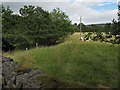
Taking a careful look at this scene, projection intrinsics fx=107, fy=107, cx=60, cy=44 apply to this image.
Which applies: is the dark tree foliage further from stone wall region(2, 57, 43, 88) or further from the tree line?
stone wall region(2, 57, 43, 88)

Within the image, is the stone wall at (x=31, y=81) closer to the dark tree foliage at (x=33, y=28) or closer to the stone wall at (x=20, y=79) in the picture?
the stone wall at (x=20, y=79)

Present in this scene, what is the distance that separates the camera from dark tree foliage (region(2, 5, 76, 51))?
18297mm

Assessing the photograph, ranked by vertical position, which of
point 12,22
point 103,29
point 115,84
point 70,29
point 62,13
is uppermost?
point 62,13

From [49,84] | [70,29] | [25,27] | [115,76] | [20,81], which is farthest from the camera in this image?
[70,29]

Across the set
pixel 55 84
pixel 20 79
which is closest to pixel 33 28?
pixel 20 79

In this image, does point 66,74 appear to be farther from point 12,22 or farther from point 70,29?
point 12,22

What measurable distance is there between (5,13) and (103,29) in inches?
855

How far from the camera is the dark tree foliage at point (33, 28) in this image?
1830 centimetres

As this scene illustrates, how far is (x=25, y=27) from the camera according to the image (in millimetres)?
18656

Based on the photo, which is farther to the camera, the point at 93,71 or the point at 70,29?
the point at 70,29

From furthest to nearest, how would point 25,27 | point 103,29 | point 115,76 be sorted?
point 25,27
point 115,76
point 103,29

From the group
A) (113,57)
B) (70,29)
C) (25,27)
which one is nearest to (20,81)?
(113,57)

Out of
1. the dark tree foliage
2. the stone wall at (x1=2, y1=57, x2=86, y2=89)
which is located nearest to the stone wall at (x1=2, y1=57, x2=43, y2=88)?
the stone wall at (x1=2, y1=57, x2=86, y2=89)

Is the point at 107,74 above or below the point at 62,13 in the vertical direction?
below
